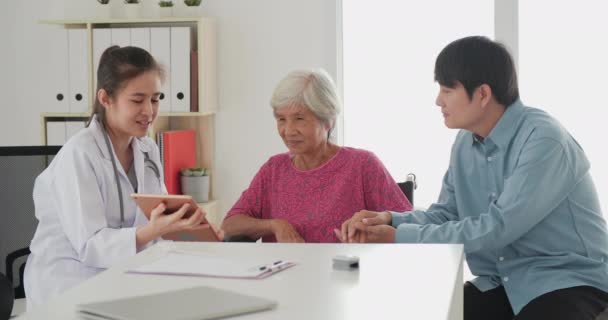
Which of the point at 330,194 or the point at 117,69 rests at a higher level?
the point at 117,69

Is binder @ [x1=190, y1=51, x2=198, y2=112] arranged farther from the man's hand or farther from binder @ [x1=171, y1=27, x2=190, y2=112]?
the man's hand

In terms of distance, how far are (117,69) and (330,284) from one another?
125cm

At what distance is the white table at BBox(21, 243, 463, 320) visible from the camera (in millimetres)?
1560

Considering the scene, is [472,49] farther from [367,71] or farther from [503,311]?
[367,71]

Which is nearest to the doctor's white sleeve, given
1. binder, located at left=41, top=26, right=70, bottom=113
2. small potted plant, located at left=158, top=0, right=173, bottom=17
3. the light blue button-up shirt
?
the light blue button-up shirt

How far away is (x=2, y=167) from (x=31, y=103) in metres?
1.93

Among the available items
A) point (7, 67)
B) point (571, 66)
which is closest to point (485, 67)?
point (571, 66)

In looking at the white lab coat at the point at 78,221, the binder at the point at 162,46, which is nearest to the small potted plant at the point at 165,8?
the binder at the point at 162,46

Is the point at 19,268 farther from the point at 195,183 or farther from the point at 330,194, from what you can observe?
the point at 195,183

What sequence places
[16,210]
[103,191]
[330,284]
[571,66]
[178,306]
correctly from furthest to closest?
[571,66] → [16,210] → [103,191] → [330,284] → [178,306]

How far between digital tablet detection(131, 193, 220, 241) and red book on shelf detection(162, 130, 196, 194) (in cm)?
192

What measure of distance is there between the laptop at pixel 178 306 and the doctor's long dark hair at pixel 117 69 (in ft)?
3.94

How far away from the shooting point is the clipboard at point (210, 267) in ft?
6.06

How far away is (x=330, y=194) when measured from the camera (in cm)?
283
